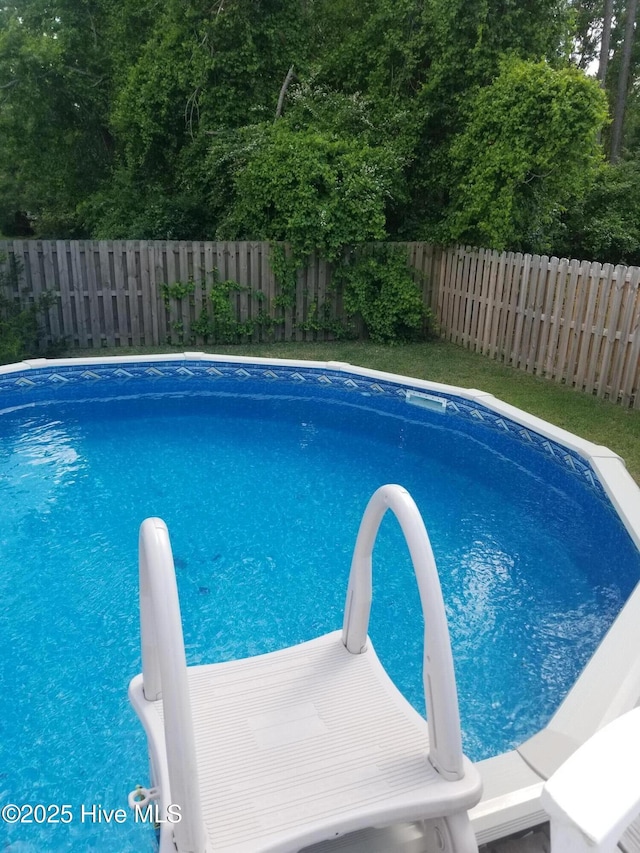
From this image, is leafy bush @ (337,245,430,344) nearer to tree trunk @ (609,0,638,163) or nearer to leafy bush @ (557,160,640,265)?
leafy bush @ (557,160,640,265)

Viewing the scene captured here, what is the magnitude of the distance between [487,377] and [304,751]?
22.1 feet

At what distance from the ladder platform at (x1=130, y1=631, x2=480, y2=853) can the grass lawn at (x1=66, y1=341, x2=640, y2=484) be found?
12.2 feet

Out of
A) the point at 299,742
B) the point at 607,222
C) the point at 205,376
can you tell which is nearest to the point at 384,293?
the point at 205,376

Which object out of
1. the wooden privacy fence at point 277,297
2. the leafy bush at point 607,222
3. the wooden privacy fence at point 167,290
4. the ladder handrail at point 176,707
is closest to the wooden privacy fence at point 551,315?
the wooden privacy fence at point 277,297

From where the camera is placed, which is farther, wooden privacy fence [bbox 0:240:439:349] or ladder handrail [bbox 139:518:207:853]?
wooden privacy fence [bbox 0:240:439:349]

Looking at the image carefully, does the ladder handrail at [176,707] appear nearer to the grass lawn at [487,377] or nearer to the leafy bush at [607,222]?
the grass lawn at [487,377]

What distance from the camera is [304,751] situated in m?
2.16

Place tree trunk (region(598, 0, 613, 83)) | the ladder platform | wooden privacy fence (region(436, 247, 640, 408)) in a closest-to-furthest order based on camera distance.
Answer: the ladder platform, wooden privacy fence (region(436, 247, 640, 408)), tree trunk (region(598, 0, 613, 83))

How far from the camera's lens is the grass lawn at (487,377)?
641cm

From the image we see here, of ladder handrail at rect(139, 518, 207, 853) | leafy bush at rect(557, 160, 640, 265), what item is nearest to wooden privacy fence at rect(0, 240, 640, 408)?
leafy bush at rect(557, 160, 640, 265)

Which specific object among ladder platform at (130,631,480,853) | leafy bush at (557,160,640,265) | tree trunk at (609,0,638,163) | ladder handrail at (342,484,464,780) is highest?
tree trunk at (609,0,638,163)

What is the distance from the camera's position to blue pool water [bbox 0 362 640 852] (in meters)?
3.19

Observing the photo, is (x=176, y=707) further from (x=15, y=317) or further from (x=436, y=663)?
(x=15, y=317)

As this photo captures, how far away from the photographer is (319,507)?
5.54 metres
